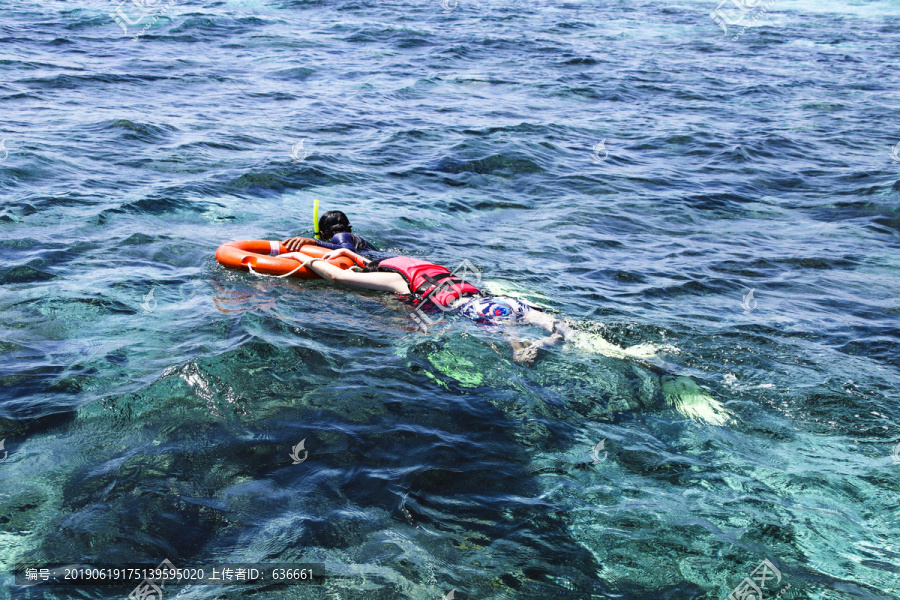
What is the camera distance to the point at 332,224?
8219mm

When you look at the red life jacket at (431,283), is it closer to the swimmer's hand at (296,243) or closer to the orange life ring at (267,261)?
the orange life ring at (267,261)

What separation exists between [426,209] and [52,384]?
629 cm

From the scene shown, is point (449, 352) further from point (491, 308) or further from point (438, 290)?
point (438, 290)

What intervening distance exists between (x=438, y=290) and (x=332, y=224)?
1.92 metres

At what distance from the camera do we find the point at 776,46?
2511 cm

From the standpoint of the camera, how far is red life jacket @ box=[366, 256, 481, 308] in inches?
275

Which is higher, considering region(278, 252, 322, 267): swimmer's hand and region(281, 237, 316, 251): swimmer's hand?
region(281, 237, 316, 251): swimmer's hand

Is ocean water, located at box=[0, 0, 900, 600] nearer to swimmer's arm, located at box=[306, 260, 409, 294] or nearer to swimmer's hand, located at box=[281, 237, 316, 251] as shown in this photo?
swimmer's arm, located at box=[306, 260, 409, 294]

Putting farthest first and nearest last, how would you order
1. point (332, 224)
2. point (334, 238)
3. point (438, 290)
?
1. point (332, 224)
2. point (334, 238)
3. point (438, 290)

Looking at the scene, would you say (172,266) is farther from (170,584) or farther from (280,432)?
(170,584)

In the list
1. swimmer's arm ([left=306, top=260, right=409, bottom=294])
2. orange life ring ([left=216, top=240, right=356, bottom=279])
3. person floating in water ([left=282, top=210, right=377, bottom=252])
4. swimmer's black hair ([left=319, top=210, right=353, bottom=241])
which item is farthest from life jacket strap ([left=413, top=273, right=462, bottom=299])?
swimmer's black hair ([left=319, top=210, right=353, bottom=241])

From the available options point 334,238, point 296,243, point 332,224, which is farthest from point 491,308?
point 296,243

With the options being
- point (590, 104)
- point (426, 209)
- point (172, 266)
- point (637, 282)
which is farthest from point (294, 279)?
point (590, 104)

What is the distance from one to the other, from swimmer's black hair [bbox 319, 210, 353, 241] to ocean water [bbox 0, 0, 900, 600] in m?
0.96
